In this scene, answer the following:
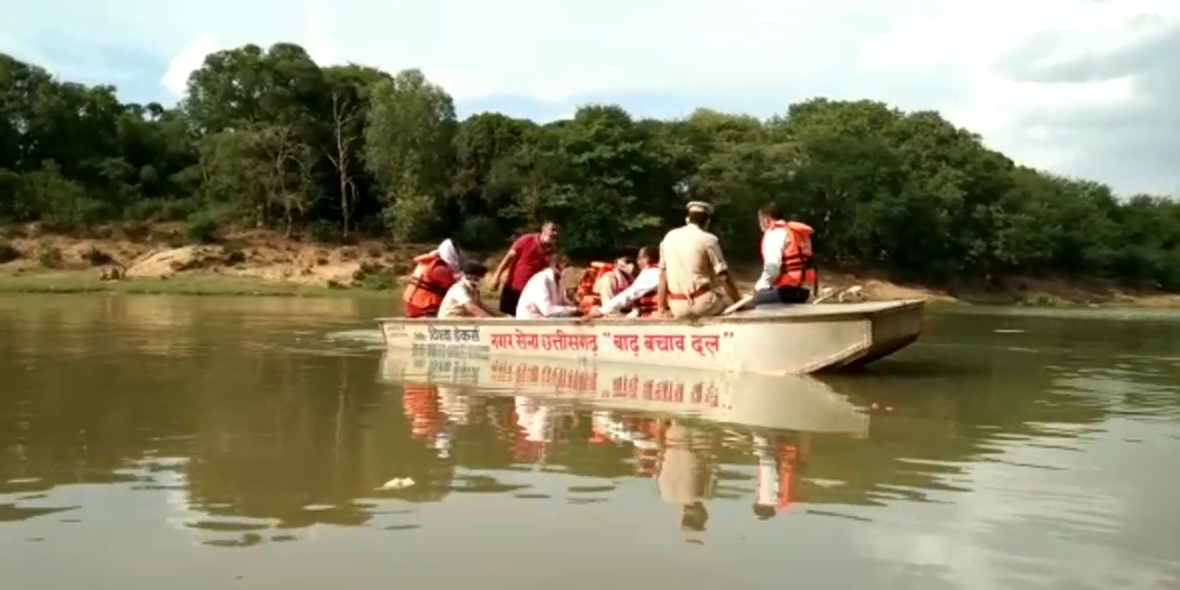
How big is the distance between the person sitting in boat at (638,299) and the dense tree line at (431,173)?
32372mm

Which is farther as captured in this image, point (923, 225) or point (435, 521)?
point (923, 225)

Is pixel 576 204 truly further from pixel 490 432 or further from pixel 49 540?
pixel 49 540

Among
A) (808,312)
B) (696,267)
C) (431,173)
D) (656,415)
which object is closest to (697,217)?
(696,267)

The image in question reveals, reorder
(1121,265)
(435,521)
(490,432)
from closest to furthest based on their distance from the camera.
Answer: (435,521) < (490,432) < (1121,265)

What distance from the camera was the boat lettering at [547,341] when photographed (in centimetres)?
1215

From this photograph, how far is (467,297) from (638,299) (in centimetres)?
200

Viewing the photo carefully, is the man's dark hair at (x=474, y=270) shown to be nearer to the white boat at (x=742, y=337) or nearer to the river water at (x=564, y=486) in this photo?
the white boat at (x=742, y=337)

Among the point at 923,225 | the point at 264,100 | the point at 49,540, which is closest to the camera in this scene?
the point at 49,540

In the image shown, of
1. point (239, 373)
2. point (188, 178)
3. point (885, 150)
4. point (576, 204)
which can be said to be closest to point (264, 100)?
point (188, 178)

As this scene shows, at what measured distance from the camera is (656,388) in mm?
10102

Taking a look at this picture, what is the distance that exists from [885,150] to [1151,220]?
2238 centimetres

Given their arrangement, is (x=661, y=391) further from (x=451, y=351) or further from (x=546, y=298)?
(x=451, y=351)

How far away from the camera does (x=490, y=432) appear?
7.54 meters

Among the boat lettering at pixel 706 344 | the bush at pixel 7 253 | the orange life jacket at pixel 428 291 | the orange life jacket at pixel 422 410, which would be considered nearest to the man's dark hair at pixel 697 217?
the boat lettering at pixel 706 344
